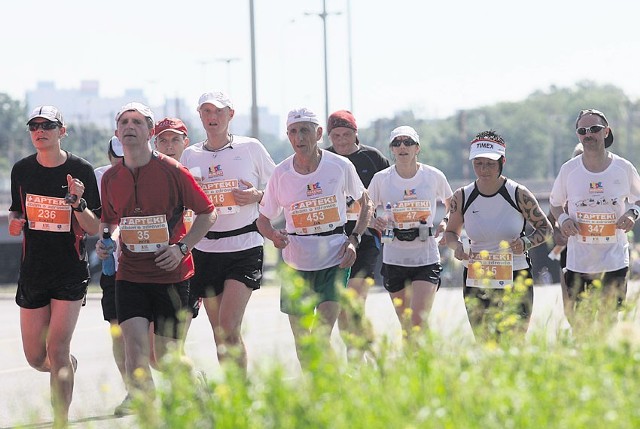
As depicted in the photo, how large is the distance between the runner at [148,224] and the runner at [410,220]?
3041 mm

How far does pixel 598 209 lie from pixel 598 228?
0.14 m

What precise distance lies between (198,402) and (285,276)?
1.84 feet

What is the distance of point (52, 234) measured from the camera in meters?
8.77

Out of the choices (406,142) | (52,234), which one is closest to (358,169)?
(406,142)

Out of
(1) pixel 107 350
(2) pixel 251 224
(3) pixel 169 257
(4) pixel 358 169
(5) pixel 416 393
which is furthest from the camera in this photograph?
(1) pixel 107 350

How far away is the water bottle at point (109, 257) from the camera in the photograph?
8.49m

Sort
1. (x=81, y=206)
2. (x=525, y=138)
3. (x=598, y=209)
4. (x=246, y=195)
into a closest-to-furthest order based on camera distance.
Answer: (x=81, y=206)
(x=246, y=195)
(x=598, y=209)
(x=525, y=138)

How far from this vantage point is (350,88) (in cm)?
6122

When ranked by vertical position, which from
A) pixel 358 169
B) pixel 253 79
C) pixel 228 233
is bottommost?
pixel 228 233

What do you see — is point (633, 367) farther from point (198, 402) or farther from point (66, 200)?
point (66, 200)

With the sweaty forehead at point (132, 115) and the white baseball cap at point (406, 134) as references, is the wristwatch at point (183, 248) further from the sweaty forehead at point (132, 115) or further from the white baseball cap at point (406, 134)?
the white baseball cap at point (406, 134)

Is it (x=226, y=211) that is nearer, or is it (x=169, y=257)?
(x=169, y=257)

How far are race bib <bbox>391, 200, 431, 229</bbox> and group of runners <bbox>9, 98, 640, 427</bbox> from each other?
0.04 ft

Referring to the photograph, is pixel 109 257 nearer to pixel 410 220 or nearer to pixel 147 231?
pixel 147 231
